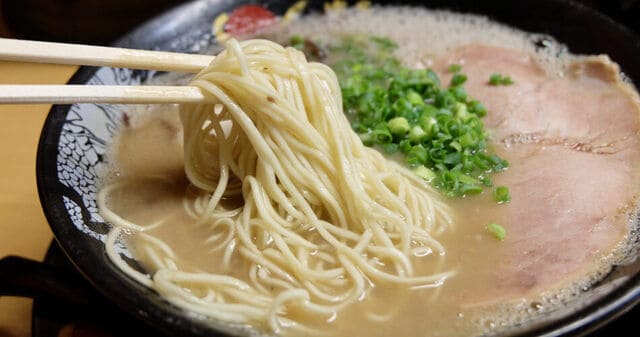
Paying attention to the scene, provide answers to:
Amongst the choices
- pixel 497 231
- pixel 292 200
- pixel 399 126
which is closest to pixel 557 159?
pixel 497 231

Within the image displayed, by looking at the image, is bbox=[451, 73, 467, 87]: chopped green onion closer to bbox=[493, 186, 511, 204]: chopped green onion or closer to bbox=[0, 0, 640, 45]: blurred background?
bbox=[493, 186, 511, 204]: chopped green onion

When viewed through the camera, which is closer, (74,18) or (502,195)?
(502,195)

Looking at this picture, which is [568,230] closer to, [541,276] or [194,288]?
[541,276]

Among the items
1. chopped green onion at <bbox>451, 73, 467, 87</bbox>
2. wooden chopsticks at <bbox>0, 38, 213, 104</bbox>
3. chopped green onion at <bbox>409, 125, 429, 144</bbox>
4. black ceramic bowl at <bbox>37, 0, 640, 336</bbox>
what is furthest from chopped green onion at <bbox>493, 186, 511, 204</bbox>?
wooden chopsticks at <bbox>0, 38, 213, 104</bbox>

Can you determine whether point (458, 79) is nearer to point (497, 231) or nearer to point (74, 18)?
point (497, 231)

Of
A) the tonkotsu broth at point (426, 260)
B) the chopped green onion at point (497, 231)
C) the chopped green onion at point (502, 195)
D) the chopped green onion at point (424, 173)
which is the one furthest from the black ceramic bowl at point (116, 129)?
the chopped green onion at point (424, 173)

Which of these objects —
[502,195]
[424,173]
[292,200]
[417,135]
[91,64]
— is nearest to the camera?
[91,64]

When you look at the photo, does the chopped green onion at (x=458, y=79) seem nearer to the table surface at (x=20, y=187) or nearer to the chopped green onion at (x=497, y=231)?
the chopped green onion at (x=497, y=231)

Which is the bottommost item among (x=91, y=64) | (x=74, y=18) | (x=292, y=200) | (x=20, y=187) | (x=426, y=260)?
(x=20, y=187)
